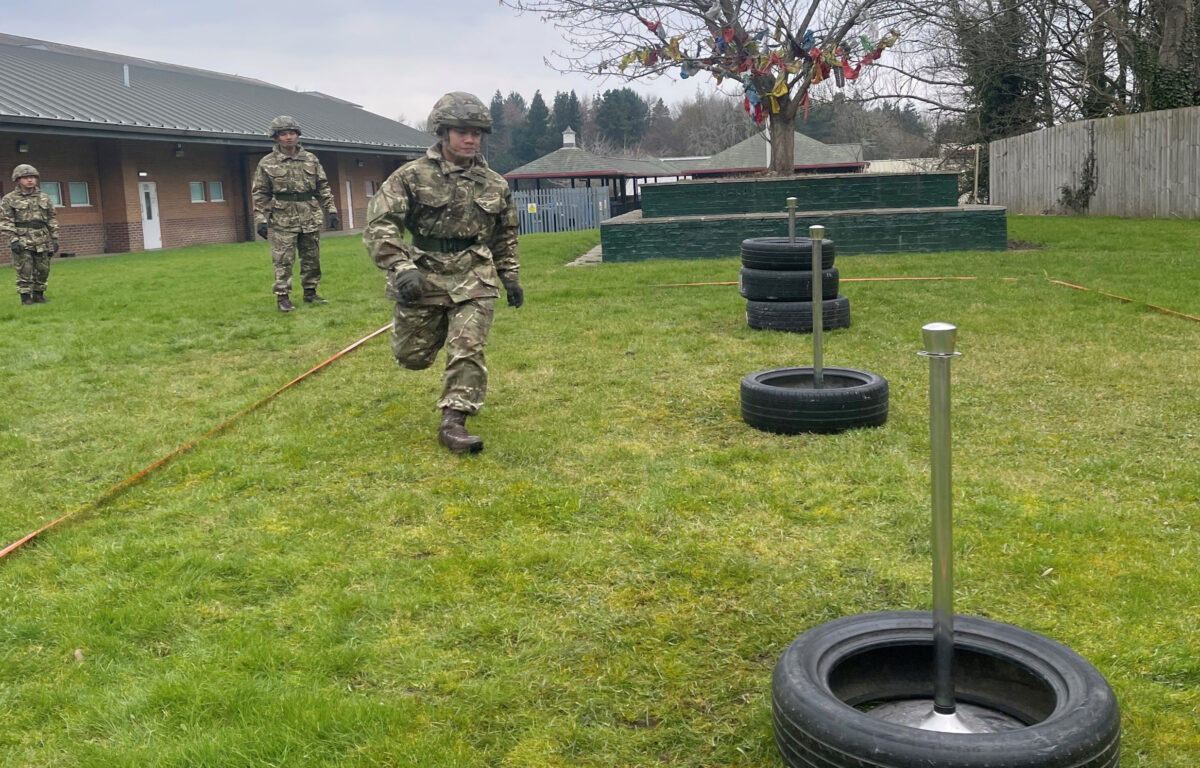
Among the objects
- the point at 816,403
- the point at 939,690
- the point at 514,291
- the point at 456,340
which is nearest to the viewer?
the point at 939,690

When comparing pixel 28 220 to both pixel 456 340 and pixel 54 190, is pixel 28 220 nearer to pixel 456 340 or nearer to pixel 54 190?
pixel 456 340

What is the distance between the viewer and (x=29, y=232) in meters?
13.6

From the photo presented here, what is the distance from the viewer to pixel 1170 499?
4449 millimetres

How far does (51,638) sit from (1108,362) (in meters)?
6.53

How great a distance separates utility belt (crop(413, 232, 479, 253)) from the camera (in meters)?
5.87

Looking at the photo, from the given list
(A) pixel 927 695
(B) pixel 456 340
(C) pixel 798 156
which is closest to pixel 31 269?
(B) pixel 456 340

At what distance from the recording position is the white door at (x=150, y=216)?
30.0 meters

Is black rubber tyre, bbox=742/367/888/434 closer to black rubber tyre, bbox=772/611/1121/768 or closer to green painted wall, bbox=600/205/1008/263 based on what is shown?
black rubber tyre, bbox=772/611/1121/768

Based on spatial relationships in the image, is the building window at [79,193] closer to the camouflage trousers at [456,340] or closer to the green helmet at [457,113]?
Result: the camouflage trousers at [456,340]

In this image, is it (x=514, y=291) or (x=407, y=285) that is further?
(x=514, y=291)

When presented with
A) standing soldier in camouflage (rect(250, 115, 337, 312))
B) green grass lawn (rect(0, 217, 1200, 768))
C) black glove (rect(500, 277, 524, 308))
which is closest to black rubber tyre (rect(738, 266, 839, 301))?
green grass lawn (rect(0, 217, 1200, 768))

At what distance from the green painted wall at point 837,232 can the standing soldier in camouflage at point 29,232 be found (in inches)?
291

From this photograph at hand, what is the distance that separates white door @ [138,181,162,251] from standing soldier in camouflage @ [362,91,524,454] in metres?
26.7

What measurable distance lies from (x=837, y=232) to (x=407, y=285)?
11649 millimetres
